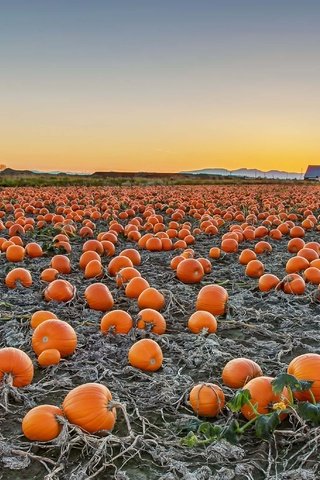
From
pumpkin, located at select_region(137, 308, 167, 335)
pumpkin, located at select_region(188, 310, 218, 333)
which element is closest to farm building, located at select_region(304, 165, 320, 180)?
pumpkin, located at select_region(188, 310, 218, 333)

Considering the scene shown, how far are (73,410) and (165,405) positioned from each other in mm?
645

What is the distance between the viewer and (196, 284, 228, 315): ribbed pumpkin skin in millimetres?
5062

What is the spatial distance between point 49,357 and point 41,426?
3.52ft

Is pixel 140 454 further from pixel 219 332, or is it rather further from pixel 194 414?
pixel 219 332

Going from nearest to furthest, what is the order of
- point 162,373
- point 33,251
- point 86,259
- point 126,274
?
1. point 162,373
2. point 126,274
3. point 86,259
4. point 33,251

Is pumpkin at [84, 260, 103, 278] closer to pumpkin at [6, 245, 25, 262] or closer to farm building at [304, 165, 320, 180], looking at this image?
pumpkin at [6, 245, 25, 262]

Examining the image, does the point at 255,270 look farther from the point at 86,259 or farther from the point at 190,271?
the point at 86,259

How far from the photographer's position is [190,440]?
9.02 feet

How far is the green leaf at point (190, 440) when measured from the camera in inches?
108

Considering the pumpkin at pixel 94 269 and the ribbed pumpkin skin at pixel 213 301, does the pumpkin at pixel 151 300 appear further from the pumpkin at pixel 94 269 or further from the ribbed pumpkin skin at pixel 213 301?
the pumpkin at pixel 94 269

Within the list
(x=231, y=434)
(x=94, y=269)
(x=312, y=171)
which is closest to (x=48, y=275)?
(x=94, y=269)

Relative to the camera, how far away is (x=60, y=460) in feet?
8.81

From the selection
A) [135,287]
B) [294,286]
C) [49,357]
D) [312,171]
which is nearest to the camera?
[49,357]

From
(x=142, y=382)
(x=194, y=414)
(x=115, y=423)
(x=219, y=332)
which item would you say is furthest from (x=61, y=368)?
(x=219, y=332)
